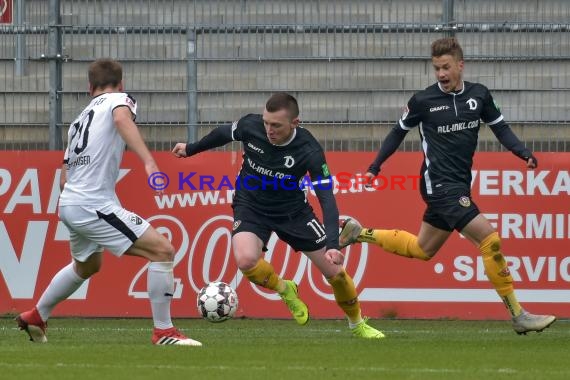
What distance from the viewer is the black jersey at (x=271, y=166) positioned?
990cm

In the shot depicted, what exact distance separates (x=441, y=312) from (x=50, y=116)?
14.1ft

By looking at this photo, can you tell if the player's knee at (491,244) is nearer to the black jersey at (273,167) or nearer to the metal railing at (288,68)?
the black jersey at (273,167)

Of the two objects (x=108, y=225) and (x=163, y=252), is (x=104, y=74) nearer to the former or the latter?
(x=108, y=225)

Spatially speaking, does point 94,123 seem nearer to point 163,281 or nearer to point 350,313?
point 163,281

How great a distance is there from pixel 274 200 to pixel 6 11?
203 inches

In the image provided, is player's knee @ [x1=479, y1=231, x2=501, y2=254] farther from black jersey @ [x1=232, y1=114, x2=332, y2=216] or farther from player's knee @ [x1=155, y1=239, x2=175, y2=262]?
player's knee @ [x1=155, y1=239, x2=175, y2=262]

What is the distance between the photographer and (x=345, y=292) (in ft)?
33.2

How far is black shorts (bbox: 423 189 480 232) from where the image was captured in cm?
1038

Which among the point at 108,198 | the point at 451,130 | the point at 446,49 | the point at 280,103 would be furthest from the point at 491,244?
the point at 108,198

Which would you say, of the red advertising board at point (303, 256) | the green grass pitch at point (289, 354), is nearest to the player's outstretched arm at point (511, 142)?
the green grass pitch at point (289, 354)

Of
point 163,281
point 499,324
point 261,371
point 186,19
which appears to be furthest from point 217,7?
point 261,371

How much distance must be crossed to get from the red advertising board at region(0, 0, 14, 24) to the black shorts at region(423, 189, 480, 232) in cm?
543

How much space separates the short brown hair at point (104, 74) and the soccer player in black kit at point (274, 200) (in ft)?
3.02

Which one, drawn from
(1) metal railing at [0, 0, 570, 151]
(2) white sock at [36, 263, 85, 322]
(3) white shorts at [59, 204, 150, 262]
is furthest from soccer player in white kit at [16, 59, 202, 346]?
(1) metal railing at [0, 0, 570, 151]
